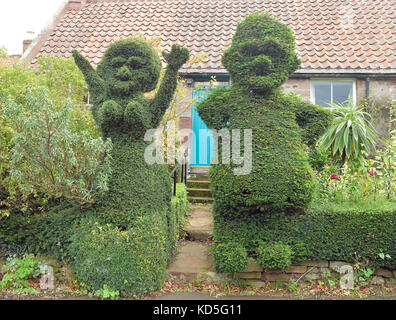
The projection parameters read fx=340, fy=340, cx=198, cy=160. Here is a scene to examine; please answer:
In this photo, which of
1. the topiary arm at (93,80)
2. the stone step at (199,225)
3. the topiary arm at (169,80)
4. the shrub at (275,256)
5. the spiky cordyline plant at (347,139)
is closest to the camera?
the shrub at (275,256)

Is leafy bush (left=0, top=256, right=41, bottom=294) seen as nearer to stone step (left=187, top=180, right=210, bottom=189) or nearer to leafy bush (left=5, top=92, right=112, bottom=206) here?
leafy bush (left=5, top=92, right=112, bottom=206)

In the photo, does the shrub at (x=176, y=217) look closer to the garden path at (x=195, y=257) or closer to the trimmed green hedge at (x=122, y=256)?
the garden path at (x=195, y=257)

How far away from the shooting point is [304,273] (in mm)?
4270

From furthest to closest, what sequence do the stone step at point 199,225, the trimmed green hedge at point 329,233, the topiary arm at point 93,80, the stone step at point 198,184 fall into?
1. the stone step at point 198,184
2. the stone step at point 199,225
3. the topiary arm at point 93,80
4. the trimmed green hedge at point 329,233

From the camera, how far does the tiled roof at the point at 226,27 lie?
28.6ft

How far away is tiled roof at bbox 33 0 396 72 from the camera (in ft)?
28.6

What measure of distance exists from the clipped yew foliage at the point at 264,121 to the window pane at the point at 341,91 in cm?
496

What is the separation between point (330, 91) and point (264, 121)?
5.56 m

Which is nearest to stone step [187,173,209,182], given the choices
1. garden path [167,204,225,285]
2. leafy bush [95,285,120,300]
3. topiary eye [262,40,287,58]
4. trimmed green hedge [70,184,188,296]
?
garden path [167,204,225,285]

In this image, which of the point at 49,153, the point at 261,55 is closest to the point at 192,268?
the point at 49,153

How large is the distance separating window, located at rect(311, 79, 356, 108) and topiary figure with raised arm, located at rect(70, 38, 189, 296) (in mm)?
5644

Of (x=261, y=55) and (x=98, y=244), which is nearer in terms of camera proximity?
(x=98, y=244)

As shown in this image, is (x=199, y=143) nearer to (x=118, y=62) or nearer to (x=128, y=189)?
(x=118, y=62)

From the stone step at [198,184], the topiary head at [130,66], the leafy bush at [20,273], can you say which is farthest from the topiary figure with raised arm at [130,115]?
the stone step at [198,184]
